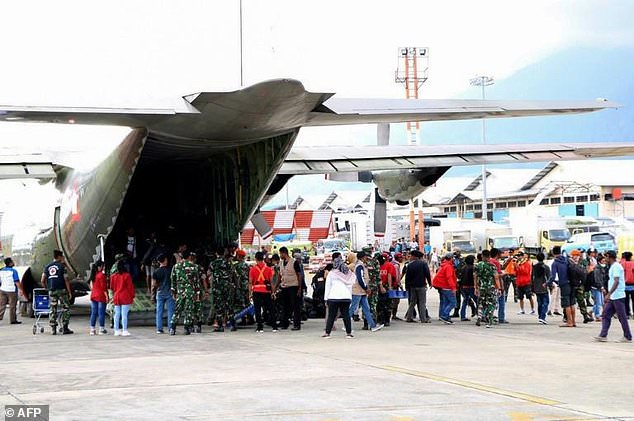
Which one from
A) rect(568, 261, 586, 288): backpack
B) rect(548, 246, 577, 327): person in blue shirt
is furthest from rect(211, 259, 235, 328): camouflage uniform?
rect(568, 261, 586, 288): backpack

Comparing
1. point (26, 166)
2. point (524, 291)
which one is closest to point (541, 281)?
point (524, 291)

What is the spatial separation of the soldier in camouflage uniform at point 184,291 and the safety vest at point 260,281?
1070 millimetres

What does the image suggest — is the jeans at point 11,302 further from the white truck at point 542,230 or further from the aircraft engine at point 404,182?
the white truck at point 542,230

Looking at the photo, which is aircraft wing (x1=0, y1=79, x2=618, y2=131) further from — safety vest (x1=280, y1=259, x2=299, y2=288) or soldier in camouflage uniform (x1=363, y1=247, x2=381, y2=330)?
soldier in camouflage uniform (x1=363, y1=247, x2=381, y2=330)

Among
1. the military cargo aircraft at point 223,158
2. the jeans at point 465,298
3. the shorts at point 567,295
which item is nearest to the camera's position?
the military cargo aircraft at point 223,158

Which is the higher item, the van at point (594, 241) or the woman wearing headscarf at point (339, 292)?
the van at point (594, 241)

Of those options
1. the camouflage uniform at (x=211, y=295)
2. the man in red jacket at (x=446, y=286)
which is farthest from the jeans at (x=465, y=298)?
the camouflage uniform at (x=211, y=295)

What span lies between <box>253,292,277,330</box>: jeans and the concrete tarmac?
1.60 ft

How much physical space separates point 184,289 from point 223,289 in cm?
90

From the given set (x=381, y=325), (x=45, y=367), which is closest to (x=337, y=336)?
(x=381, y=325)

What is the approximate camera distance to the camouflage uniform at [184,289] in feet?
A: 49.4

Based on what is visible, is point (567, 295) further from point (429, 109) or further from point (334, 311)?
point (429, 109)

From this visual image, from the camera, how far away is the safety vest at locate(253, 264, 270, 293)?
15430mm

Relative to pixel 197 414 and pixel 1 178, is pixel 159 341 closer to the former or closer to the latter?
pixel 1 178
